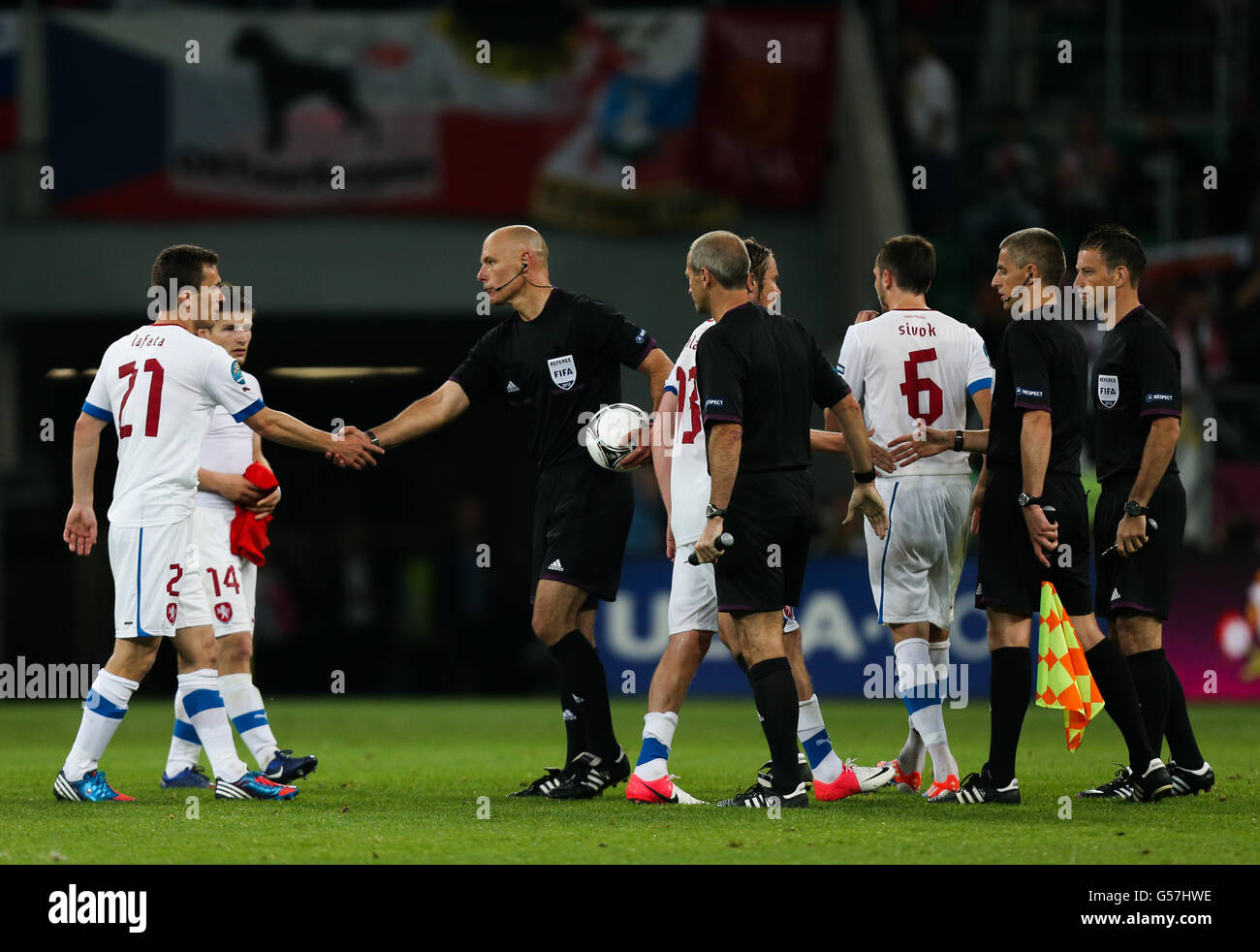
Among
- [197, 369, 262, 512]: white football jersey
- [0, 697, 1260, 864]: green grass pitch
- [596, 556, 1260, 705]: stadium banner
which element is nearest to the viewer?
[0, 697, 1260, 864]: green grass pitch

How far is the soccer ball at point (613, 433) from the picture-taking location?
331 inches

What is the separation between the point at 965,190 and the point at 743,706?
747cm

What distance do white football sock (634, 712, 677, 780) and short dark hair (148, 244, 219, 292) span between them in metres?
2.80

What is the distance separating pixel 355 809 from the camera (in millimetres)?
8086


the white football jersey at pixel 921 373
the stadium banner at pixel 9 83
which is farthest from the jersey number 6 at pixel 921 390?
the stadium banner at pixel 9 83

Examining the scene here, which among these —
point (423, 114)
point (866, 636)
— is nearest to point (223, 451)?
point (866, 636)

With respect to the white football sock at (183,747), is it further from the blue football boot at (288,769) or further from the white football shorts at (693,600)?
the white football shorts at (693,600)

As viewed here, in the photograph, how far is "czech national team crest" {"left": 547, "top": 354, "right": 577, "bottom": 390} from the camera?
8.67 meters

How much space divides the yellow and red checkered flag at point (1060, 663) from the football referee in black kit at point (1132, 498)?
30 centimetres

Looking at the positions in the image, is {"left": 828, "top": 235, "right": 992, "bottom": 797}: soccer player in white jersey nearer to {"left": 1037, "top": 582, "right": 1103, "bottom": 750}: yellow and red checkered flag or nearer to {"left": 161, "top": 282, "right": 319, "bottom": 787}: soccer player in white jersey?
{"left": 1037, "top": 582, "right": 1103, "bottom": 750}: yellow and red checkered flag

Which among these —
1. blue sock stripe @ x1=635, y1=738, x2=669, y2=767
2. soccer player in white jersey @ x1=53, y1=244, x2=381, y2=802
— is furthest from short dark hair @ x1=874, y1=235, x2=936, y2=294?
soccer player in white jersey @ x1=53, y1=244, x2=381, y2=802

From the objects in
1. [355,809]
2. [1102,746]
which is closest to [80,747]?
[355,809]

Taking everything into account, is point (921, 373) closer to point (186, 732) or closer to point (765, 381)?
point (765, 381)

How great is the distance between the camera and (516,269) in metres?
8.74
